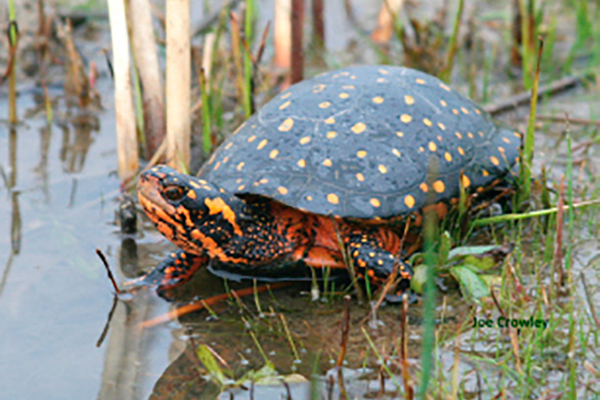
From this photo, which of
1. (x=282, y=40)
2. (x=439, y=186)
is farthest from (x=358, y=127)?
(x=282, y=40)

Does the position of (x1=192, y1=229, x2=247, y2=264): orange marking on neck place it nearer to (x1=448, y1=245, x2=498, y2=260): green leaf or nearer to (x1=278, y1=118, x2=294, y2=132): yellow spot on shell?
(x1=278, y1=118, x2=294, y2=132): yellow spot on shell

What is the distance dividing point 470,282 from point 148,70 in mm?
2438

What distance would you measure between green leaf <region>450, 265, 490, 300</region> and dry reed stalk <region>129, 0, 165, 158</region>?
90.0 inches

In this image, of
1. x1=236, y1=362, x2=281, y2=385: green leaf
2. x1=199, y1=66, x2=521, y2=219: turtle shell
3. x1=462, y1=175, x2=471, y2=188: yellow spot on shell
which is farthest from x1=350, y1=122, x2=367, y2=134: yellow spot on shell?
x1=236, y1=362, x2=281, y2=385: green leaf

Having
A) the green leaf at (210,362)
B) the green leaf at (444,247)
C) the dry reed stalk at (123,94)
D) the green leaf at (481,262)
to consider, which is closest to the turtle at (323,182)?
the green leaf at (444,247)

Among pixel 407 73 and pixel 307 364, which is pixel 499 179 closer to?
pixel 407 73

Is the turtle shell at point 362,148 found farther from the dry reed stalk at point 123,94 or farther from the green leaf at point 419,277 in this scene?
the dry reed stalk at point 123,94

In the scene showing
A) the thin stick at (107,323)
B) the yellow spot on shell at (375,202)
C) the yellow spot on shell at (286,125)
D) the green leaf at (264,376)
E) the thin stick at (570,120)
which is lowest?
the thin stick at (107,323)

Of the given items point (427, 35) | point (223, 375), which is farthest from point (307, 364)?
point (427, 35)

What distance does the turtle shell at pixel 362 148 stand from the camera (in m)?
3.29

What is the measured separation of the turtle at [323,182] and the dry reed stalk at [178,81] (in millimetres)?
552

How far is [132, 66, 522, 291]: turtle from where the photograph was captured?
10.4 feet

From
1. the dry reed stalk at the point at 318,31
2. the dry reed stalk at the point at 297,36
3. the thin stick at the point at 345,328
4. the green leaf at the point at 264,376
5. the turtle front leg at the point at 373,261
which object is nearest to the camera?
the thin stick at the point at 345,328

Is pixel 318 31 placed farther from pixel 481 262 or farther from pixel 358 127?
pixel 481 262
